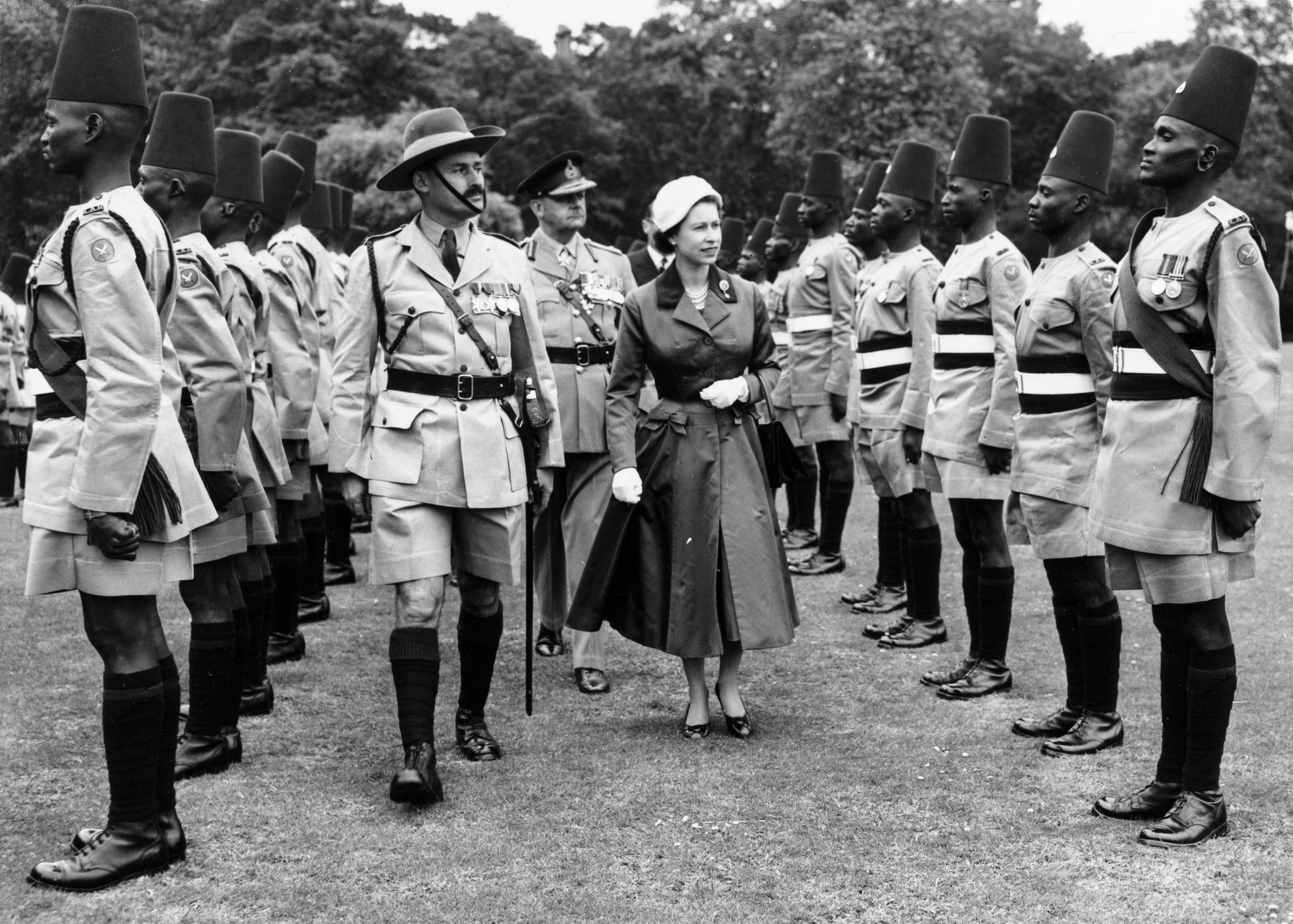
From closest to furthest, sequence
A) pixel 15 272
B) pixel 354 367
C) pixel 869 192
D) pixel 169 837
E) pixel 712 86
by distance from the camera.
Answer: pixel 169 837 → pixel 354 367 → pixel 869 192 → pixel 15 272 → pixel 712 86

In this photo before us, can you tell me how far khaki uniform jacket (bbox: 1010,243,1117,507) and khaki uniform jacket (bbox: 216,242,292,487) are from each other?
337cm

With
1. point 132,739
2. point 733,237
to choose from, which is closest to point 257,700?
point 132,739

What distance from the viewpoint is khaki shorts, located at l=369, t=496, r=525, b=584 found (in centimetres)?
562

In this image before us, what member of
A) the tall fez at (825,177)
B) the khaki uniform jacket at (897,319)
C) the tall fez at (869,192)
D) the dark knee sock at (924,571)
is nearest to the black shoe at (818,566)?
the khaki uniform jacket at (897,319)

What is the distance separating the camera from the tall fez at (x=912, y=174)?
29.3 feet

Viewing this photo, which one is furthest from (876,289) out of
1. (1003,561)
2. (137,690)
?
(137,690)

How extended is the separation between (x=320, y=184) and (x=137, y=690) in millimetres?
7319

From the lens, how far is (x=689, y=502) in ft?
21.1

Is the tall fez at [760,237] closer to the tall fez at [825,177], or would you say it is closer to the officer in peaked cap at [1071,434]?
the tall fez at [825,177]

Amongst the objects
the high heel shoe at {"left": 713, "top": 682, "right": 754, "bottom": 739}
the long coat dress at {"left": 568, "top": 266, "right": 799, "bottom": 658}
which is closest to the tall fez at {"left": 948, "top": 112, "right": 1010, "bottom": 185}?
the long coat dress at {"left": 568, "top": 266, "right": 799, "bottom": 658}

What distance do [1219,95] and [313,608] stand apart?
605 centimetres

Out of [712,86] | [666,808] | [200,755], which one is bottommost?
[666,808]

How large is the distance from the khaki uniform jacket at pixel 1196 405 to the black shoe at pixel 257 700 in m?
3.77

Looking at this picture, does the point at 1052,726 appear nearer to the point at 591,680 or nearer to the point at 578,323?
the point at 591,680
